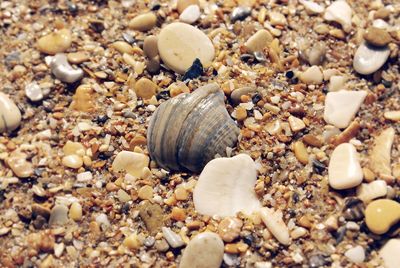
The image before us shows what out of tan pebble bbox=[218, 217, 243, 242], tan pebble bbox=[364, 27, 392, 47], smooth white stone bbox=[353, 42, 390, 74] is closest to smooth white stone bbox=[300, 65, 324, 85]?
smooth white stone bbox=[353, 42, 390, 74]

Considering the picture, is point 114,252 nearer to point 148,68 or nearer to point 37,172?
point 37,172

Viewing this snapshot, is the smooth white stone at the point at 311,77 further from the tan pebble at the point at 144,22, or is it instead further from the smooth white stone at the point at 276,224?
the tan pebble at the point at 144,22

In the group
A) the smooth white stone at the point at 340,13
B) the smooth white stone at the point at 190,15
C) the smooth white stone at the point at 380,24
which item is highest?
the smooth white stone at the point at 340,13

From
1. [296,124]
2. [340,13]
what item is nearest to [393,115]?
[296,124]

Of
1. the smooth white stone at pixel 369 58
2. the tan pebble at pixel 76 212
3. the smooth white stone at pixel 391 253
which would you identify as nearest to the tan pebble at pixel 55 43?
the tan pebble at pixel 76 212

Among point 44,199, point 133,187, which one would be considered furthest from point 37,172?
point 133,187
